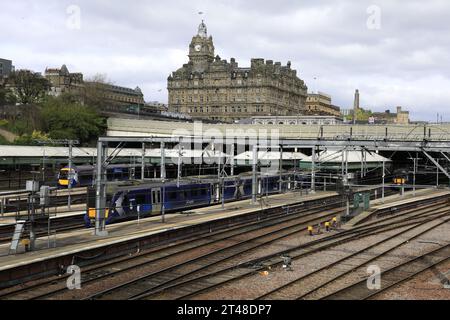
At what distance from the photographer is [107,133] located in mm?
66250

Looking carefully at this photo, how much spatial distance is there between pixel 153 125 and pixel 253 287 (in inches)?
1940

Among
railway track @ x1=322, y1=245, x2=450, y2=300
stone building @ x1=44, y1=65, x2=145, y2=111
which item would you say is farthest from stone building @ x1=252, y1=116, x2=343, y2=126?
railway track @ x1=322, y1=245, x2=450, y2=300

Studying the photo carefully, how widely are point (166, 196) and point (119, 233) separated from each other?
758 centimetres

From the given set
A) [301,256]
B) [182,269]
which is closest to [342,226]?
[301,256]

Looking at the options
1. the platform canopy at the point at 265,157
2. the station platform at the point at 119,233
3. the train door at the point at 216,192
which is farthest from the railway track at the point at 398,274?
the platform canopy at the point at 265,157

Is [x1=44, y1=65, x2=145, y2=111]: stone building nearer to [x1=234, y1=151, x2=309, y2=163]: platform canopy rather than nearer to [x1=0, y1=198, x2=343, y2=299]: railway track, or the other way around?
[x1=234, y1=151, x2=309, y2=163]: platform canopy

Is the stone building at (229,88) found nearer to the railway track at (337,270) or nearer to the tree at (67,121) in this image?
the tree at (67,121)

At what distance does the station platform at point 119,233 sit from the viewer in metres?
16.4

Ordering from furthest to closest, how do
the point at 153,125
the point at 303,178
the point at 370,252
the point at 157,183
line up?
the point at 153,125 < the point at 303,178 < the point at 157,183 < the point at 370,252

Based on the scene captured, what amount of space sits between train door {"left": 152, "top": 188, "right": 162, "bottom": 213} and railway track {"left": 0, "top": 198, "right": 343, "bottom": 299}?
184 inches

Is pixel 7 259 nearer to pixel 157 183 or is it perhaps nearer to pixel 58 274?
pixel 58 274

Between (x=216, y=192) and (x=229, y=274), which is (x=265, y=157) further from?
(x=229, y=274)

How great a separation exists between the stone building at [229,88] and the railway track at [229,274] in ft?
314

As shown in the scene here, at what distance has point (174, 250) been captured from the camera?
20.2 m
